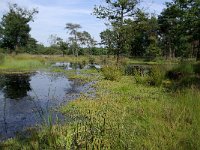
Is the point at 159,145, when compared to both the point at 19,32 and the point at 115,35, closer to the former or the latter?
the point at 115,35

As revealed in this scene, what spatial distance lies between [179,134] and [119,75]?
13954mm

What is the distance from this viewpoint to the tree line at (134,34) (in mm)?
30984

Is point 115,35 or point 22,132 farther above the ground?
point 115,35

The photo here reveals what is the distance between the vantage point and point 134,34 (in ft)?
111

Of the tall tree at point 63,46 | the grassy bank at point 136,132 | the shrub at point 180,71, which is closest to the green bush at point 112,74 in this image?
the shrub at point 180,71

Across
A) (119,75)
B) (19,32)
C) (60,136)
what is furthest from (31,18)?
(60,136)

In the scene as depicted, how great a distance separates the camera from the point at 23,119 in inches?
342

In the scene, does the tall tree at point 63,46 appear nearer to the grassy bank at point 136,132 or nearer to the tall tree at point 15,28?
the tall tree at point 15,28

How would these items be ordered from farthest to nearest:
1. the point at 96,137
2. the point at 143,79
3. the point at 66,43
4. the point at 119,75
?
the point at 66,43 < the point at 119,75 < the point at 143,79 < the point at 96,137

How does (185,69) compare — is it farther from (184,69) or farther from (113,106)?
(113,106)

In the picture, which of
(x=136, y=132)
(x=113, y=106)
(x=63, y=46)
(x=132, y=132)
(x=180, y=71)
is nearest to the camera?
(x=132, y=132)

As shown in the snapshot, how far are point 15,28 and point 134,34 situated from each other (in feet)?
102

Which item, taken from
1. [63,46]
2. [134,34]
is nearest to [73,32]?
[63,46]

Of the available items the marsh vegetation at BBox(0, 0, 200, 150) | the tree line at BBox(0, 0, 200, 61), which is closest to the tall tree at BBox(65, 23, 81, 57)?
the tree line at BBox(0, 0, 200, 61)
